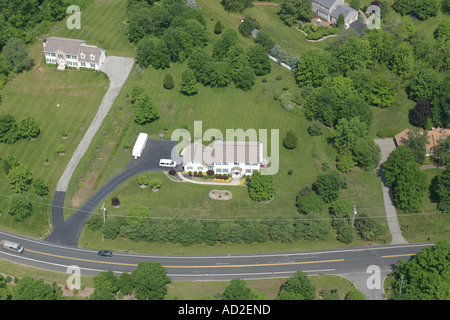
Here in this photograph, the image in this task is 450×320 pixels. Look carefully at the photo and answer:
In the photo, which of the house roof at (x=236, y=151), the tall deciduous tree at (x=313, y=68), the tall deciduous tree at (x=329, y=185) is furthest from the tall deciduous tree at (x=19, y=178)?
the tall deciduous tree at (x=313, y=68)

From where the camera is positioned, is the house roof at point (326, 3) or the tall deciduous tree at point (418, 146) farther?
the house roof at point (326, 3)

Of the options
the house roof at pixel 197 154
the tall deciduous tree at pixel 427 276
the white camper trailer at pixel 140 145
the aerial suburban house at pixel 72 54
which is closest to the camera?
the tall deciduous tree at pixel 427 276

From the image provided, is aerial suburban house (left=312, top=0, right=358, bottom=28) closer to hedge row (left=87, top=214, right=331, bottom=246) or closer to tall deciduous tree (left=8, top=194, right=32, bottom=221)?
hedge row (left=87, top=214, right=331, bottom=246)

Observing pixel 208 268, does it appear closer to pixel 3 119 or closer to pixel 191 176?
pixel 191 176

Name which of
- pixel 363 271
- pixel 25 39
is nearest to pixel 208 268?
pixel 363 271

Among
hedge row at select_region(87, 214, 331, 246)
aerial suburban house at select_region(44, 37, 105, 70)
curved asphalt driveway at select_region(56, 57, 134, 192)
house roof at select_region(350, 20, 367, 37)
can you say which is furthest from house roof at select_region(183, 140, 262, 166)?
house roof at select_region(350, 20, 367, 37)

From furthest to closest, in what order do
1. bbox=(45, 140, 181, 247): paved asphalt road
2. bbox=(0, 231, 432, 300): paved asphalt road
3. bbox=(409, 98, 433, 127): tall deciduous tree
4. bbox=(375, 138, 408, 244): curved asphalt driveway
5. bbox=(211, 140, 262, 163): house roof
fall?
bbox=(409, 98, 433, 127): tall deciduous tree, bbox=(211, 140, 262, 163): house roof, bbox=(375, 138, 408, 244): curved asphalt driveway, bbox=(45, 140, 181, 247): paved asphalt road, bbox=(0, 231, 432, 300): paved asphalt road

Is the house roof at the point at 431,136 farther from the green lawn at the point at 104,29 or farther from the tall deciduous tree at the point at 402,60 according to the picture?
the green lawn at the point at 104,29

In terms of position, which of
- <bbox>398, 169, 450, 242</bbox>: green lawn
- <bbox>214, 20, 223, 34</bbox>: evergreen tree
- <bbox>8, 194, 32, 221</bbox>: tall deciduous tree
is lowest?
<bbox>8, 194, 32, 221</bbox>: tall deciduous tree
